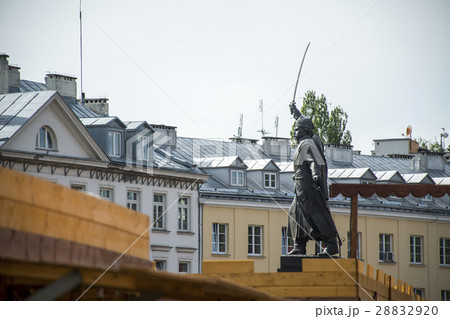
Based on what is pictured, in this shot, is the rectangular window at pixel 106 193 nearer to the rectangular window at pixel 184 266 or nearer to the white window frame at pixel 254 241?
the rectangular window at pixel 184 266

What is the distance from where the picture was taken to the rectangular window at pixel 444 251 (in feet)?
179

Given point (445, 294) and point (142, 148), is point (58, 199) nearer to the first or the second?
point (142, 148)

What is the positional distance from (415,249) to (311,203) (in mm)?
34805

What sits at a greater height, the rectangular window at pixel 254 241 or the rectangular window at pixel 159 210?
the rectangular window at pixel 159 210

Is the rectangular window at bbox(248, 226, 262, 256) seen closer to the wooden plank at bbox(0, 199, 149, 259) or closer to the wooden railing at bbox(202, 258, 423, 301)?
the wooden railing at bbox(202, 258, 423, 301)

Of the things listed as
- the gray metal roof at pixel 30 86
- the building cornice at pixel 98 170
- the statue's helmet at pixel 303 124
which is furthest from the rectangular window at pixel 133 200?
the statue's helmet at pixel 303 124

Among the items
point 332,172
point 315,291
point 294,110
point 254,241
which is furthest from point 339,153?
point 315,291

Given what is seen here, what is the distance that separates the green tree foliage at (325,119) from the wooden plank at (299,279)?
4862cm

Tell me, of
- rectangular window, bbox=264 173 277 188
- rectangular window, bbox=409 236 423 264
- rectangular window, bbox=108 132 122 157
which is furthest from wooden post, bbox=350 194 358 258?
rectangular window, bbox=409 236 423 264

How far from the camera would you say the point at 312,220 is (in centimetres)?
1967

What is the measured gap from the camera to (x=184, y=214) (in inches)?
1706

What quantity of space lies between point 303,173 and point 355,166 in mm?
37505

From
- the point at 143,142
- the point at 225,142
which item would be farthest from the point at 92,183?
the point at 225,142
